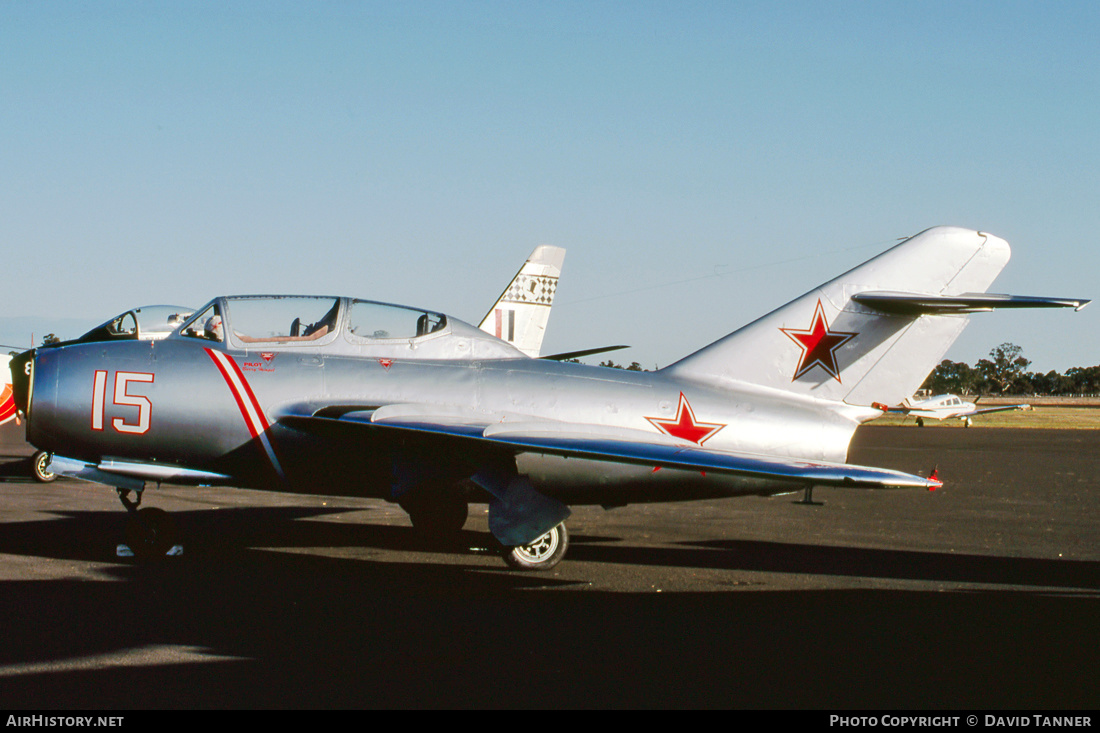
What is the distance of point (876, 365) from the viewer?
9312mm

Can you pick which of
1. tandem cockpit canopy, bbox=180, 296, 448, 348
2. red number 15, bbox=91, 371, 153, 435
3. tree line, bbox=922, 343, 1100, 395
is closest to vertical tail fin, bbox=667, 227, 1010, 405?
tandem cockpit canopy, bbox=180, 296, 448, 348

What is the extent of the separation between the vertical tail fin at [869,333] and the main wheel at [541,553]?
215 cm

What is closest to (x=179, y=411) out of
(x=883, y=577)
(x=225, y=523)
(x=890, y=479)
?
(x=225, y=523)

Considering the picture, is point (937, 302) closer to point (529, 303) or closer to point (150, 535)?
point (150, 535)

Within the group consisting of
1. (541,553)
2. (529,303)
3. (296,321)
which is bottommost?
(541,553)

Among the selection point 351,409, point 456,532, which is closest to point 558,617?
point 351,409

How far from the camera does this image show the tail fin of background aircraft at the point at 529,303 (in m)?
24.0

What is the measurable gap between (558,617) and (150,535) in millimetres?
4360

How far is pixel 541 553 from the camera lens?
8773 mm

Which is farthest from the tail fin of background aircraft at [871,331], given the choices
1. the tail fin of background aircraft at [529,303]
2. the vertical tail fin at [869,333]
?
the tail fin of background aircraft at [529,303]

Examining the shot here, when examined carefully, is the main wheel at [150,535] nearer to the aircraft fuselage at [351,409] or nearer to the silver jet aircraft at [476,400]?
the silver jet aircraft at [476,400]

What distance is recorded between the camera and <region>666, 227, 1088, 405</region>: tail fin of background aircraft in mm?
9289

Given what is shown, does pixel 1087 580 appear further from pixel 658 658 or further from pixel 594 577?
pixel 658 658

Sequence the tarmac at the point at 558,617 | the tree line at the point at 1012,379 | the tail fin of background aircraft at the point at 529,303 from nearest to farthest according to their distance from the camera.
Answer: the tarmac at the point at 558,617
the tail fin of background aircraft at the point at 529,303
the tree line at the point at 1012,379
